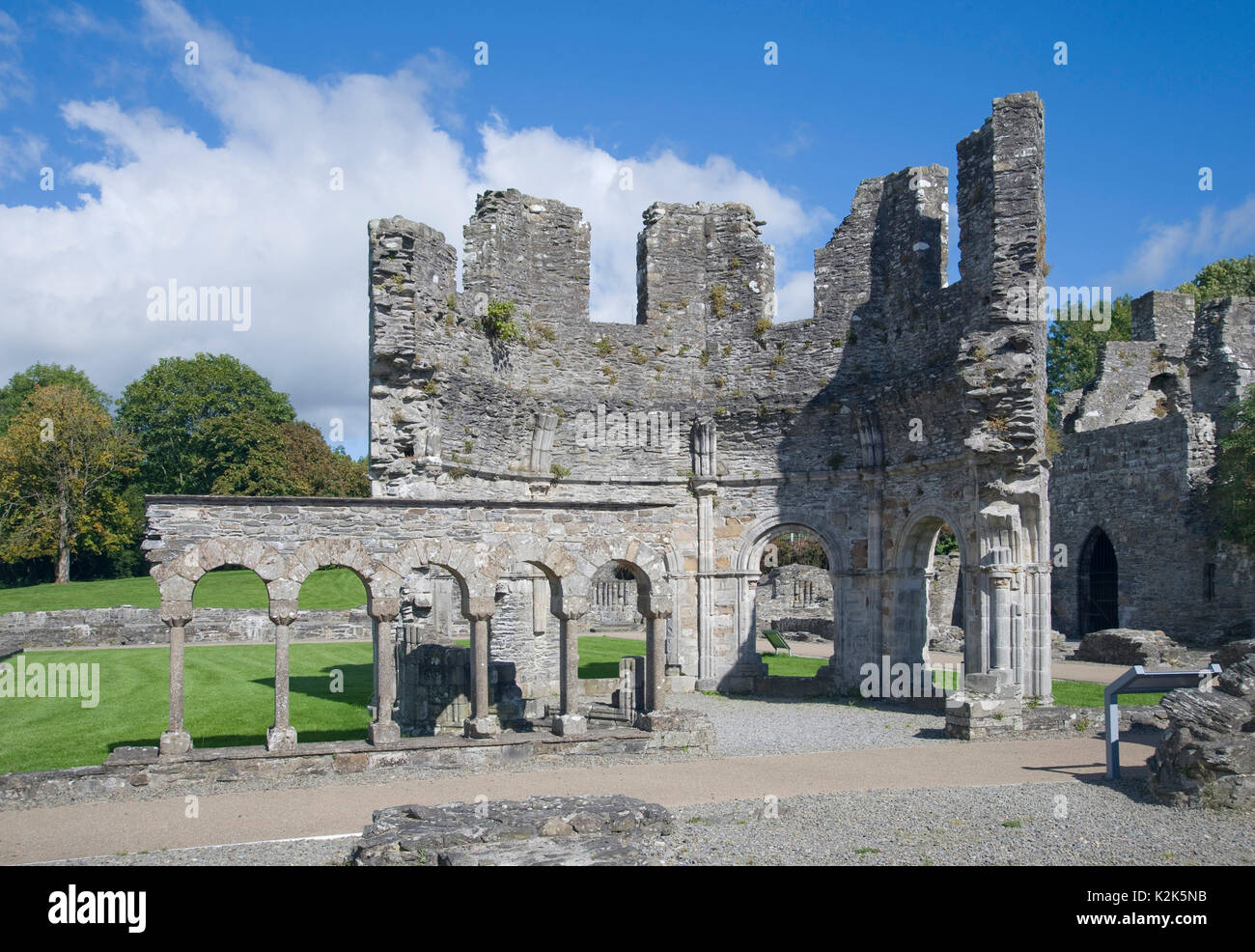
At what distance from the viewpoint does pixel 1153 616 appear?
27625mm

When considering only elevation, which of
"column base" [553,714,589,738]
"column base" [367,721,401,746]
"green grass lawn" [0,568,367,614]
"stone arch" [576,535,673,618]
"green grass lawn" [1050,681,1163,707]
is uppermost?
"stone arch" [576,535,673,618]

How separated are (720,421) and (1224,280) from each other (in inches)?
A: 1433

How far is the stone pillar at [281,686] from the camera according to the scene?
1264cm

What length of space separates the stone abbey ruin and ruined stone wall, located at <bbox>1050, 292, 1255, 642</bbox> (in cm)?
93

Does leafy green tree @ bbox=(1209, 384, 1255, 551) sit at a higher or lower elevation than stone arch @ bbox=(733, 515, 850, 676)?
higher

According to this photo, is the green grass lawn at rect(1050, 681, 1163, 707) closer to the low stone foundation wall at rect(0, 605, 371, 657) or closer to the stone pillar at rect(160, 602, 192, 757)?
the stone pillar at rect(160, 602, 192, 757)

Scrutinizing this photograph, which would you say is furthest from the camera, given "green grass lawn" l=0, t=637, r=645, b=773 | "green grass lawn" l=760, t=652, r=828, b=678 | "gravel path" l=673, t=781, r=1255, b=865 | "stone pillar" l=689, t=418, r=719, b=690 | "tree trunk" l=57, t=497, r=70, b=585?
"tree trunk" l=57, t=497, r=70, b=585

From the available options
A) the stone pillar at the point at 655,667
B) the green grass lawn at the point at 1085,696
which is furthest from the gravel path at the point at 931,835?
the green grass lawn at the point at 1085,696

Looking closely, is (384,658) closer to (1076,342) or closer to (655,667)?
(655,667)

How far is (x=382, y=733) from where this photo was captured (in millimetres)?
13102

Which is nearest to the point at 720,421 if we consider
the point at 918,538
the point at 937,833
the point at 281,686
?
the point at 918,538

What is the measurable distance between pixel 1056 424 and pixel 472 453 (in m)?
21.9

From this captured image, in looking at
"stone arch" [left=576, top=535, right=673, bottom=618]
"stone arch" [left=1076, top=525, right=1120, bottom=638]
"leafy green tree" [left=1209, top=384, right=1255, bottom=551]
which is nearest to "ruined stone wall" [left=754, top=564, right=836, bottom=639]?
"stone arch" [left=1076, top=525, right=1120, bottom=638]

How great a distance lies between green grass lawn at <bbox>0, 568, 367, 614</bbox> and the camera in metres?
36.2
